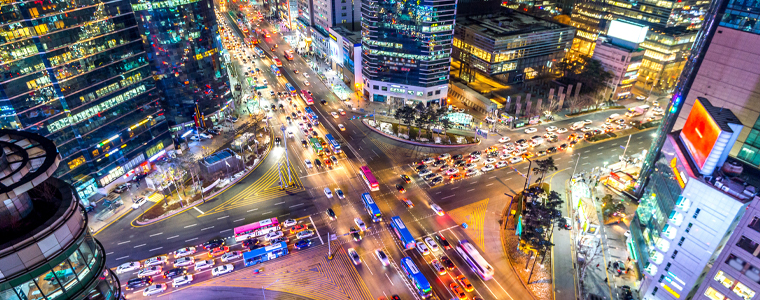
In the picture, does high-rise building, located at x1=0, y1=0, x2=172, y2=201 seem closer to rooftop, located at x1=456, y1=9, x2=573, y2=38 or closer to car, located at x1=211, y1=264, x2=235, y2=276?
car, located at x1=211, y1=264, x2=235, y2=276

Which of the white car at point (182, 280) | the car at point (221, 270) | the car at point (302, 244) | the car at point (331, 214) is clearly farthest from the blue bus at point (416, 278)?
the white car at point (182, 280)

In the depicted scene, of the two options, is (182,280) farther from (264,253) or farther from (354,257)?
(354,257)

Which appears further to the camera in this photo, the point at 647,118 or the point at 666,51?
the point at 666,51

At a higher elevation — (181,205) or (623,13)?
(623,13)

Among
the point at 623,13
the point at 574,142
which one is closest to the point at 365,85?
the point at 574,142

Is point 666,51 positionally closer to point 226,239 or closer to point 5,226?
point 226,239

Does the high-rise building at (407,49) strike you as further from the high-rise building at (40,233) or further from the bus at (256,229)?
the high-rise building at (40,233)
